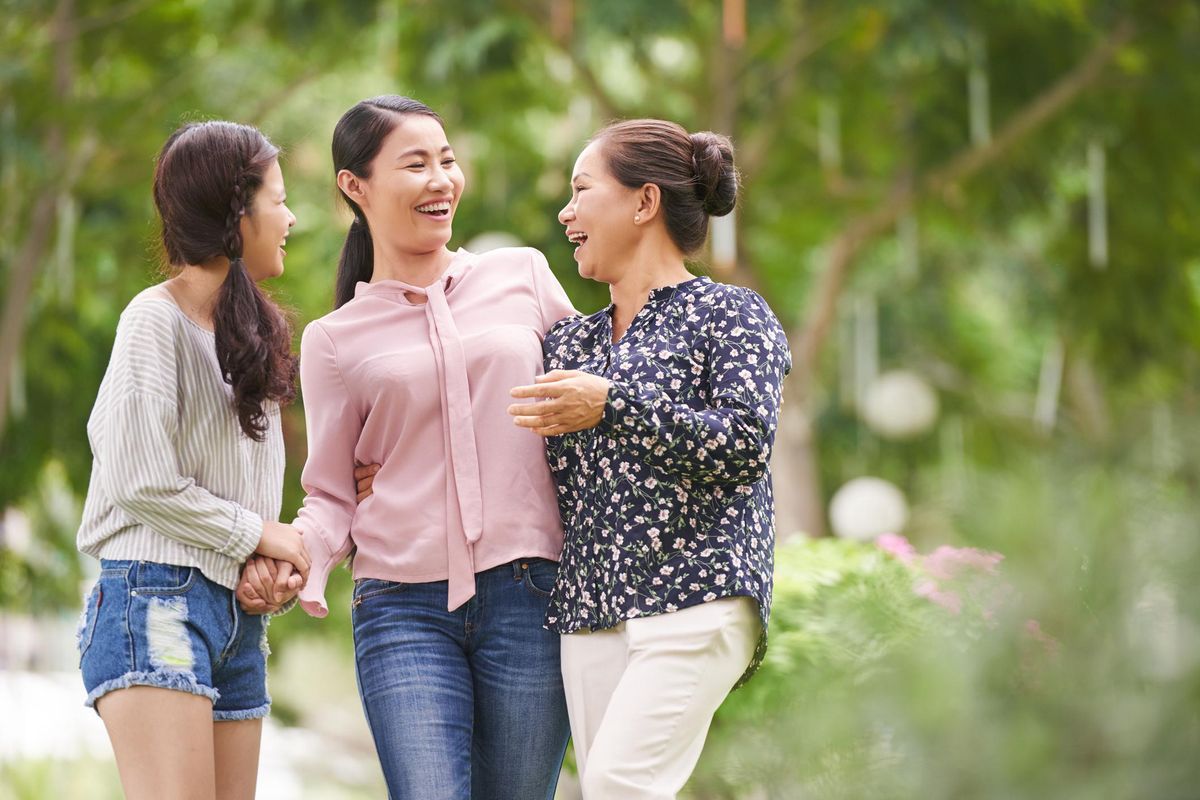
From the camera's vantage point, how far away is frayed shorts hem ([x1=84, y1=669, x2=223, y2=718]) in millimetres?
2650

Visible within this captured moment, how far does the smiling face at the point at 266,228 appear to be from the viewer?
9.64 ft

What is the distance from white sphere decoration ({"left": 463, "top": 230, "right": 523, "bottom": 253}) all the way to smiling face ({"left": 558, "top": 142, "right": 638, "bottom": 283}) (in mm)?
6377

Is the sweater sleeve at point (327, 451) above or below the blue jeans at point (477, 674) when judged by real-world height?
above

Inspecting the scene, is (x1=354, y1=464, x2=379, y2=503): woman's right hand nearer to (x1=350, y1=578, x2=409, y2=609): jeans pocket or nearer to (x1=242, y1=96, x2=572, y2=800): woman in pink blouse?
(x1=242, y1=96, x2=572, y2=800): woman in pink blouse

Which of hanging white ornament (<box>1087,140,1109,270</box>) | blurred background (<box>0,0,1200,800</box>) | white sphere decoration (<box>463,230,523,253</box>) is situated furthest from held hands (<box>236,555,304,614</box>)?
hanging white ornament (<box>1087,140,1109,270</box>)

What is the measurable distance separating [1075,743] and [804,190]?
427 inches

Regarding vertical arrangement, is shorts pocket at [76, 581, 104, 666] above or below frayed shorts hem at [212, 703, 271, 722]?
above

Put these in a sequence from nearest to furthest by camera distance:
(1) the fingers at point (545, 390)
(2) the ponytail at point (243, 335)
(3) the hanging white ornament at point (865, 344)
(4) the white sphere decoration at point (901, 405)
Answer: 1. (1) the fingers at point (545, 390)
2. (2) the ponytail at point (243, 335)
3. (4) the white sphere decoration at point (901, 405)
4. (3) the hanging white ornament at point (865, 344)

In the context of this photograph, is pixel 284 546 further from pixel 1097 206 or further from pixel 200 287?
pixel 1097 206

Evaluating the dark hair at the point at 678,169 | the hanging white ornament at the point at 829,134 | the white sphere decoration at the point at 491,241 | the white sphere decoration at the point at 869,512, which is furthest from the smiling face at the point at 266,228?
the hanging white ornament at the point at 829,134

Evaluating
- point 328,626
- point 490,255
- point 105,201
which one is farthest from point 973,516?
point 328,626

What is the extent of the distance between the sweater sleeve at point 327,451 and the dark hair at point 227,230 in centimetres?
14

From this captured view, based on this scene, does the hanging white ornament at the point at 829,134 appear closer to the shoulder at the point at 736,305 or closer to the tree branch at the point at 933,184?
the tree branch at the point at 933,184

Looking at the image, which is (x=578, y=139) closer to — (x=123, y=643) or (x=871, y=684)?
(x=123, y=643)
